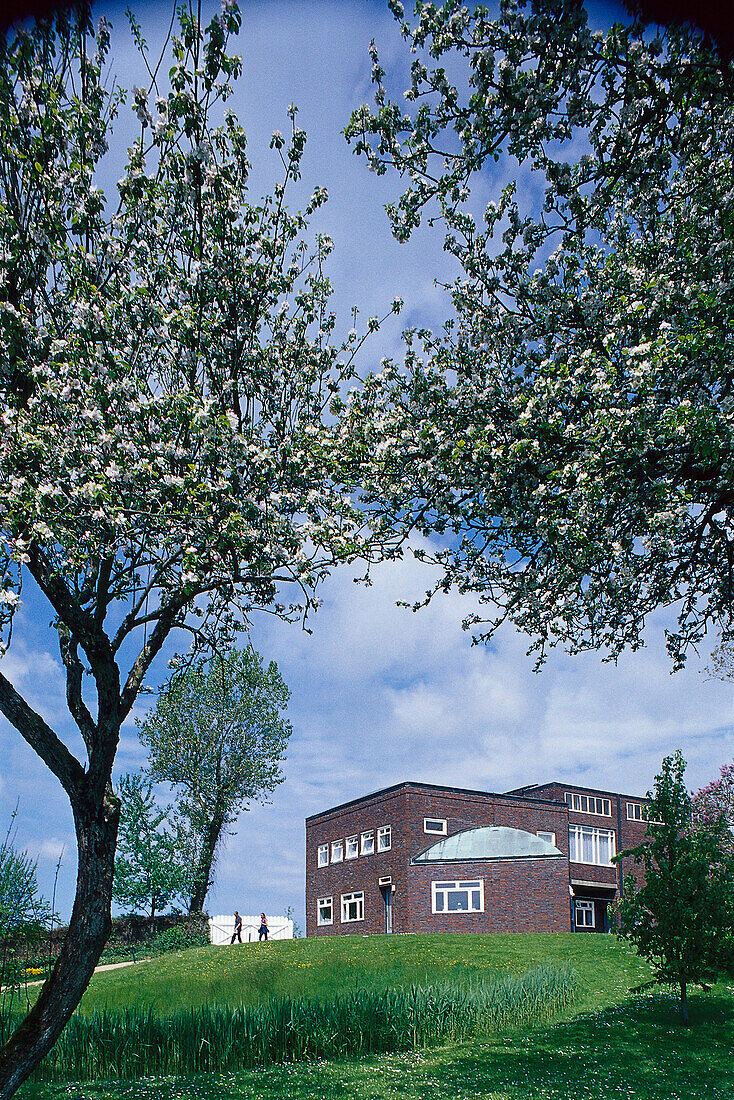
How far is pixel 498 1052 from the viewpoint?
15070mm

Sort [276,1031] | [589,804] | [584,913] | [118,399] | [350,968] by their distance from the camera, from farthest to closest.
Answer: [589,804] < [584,913] < [350,968] < [276,1031] < [118,399]

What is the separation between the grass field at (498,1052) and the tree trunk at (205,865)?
777 inches

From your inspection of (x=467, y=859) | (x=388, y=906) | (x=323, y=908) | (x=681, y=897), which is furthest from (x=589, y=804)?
(x=681, y=897)

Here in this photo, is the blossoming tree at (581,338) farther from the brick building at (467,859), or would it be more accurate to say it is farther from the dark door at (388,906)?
the dark door at (388,906)

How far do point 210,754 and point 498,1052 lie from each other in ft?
119

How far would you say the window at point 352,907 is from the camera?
168 ft

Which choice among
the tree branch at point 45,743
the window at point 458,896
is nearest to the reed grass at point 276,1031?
the tree branch at point 45,743

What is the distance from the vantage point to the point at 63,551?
36.7ft

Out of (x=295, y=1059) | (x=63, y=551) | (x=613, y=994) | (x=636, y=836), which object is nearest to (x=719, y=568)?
(x=63, y=551)

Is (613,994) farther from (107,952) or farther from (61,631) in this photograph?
(107,952)

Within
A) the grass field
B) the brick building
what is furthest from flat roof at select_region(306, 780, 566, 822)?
the grass field

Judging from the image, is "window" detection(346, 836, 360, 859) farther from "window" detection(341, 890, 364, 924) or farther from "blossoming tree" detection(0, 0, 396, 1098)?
"blossoming tree" detection(0, 0, 396, 1098)

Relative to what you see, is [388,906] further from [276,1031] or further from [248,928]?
[276,1031]

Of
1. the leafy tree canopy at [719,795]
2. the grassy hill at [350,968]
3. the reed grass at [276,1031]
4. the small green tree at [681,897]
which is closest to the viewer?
the reed grass at [276,1031]
